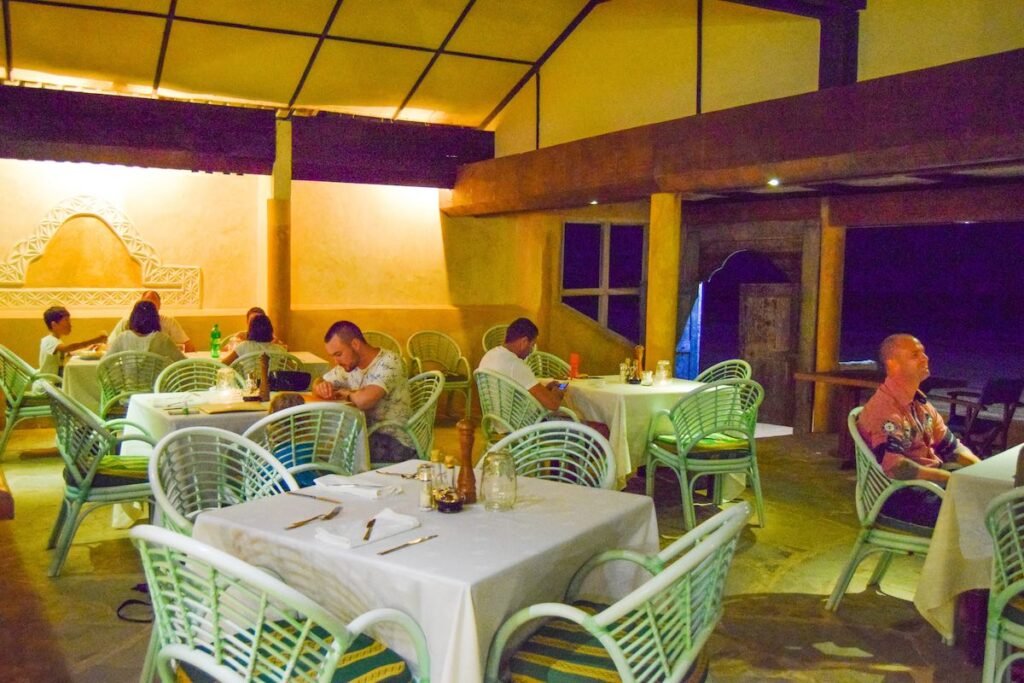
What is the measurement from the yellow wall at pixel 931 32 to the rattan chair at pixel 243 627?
15.2ft

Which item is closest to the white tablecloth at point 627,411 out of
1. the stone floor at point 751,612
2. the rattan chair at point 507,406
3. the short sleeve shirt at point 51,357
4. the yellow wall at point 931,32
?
the rattan chair at point 507,406

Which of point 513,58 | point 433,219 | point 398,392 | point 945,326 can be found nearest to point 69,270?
point 433,219

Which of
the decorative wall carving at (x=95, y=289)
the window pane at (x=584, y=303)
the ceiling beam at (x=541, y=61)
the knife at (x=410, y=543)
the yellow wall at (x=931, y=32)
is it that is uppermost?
the ceiling beam at (x=541, y=61)

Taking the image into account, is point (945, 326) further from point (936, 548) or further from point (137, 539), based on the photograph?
point (137, 539)

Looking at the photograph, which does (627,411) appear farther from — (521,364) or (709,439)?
(521,364)

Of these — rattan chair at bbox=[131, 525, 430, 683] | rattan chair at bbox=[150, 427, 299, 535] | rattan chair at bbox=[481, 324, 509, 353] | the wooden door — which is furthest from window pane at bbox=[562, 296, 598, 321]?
rattan chair at bbox=[131, 525, 430, 683]

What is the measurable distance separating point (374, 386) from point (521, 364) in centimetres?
116

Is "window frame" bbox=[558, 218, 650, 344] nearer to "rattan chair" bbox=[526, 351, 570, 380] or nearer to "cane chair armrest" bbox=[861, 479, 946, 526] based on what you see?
"rattan chair" bbox=[526, 351, 570, 380]

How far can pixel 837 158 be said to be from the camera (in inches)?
214

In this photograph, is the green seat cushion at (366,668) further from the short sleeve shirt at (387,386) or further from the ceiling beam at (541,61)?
the ceiling beam at (541,61)

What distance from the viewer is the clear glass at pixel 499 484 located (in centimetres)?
290

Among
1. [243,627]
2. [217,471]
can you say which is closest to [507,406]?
[217,471]

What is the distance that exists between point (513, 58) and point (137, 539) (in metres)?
7.25

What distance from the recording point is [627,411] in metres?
5.65
